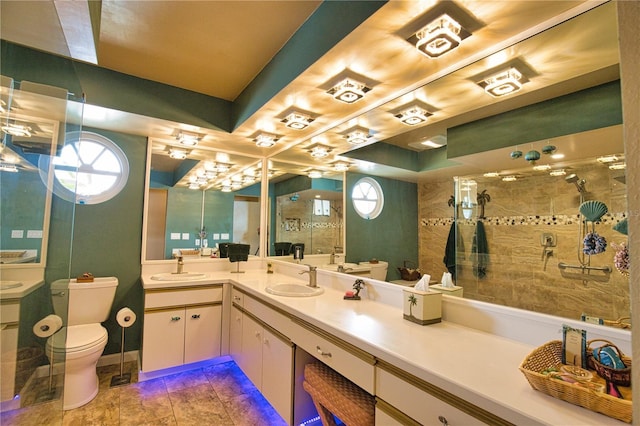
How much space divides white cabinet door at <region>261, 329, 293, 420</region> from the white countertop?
0.28 metres

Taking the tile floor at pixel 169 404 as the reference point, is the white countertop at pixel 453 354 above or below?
above

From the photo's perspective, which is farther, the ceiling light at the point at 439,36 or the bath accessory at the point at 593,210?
the ceiling light at the point at 439,36

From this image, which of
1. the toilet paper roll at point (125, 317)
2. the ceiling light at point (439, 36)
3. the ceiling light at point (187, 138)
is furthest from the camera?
the ceiling light at point (187, 138)

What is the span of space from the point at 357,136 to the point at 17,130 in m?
2.12

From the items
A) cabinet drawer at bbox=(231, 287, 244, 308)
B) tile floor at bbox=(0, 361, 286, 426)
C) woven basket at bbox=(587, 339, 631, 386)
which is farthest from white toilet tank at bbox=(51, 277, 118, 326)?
woven basket at bbox=(587, 339, 631, 386)

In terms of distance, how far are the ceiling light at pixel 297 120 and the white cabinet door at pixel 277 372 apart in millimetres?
1650

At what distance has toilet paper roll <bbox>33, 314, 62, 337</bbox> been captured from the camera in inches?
71.4

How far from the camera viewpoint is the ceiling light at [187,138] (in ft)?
9.39

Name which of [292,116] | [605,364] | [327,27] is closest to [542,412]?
[605,364]

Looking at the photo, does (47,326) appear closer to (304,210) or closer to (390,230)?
(304,210)

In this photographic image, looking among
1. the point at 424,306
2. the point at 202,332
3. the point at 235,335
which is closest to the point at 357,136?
the point at 424,306

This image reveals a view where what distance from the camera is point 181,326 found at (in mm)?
2625

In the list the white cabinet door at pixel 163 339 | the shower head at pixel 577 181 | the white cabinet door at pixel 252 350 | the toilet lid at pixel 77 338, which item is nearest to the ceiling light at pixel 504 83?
the shower head at pixel 577 181

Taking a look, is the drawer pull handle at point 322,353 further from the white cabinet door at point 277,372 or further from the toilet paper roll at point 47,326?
the toilet paper roll at point 47,326
